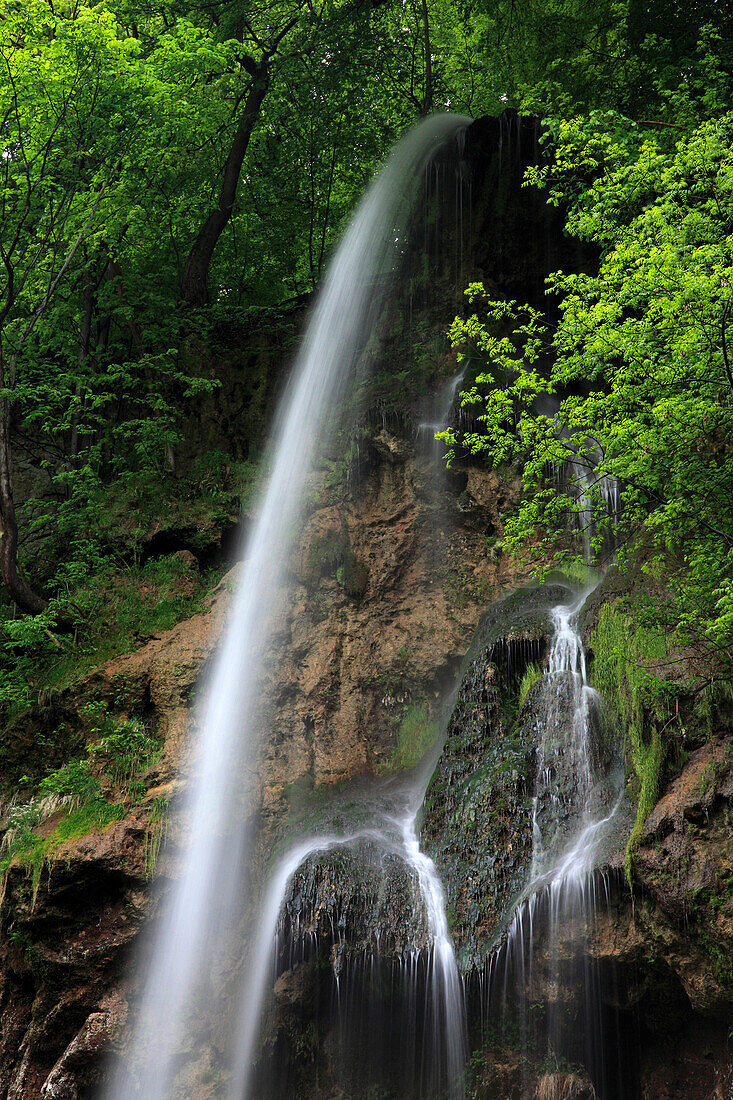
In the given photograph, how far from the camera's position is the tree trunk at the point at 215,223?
15.0 meters

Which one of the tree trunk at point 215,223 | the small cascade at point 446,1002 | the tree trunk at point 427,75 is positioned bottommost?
the small cascade at point 446,1002

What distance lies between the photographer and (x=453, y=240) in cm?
1352

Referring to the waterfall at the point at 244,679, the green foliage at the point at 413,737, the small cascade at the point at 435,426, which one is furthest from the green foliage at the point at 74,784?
the small cascade at the point at 435,426

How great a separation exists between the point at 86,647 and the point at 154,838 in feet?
11.5

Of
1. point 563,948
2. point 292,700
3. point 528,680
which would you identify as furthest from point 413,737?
point 563,948

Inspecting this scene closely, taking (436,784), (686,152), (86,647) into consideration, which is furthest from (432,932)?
(686,152)

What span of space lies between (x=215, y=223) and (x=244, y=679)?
30.4 ft

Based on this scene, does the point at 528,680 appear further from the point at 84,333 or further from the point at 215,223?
the point at 215,223

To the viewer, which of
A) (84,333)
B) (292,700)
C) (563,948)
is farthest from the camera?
(84,333)

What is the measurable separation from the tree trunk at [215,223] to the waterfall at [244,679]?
7.83ft

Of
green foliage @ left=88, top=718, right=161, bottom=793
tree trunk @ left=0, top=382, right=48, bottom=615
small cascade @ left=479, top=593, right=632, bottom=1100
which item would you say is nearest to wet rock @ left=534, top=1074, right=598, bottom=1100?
small cascade @ left=479, top=593, right=632, bottom=1100

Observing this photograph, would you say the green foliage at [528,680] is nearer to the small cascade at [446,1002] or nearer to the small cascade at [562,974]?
the small cascade at [562,974]

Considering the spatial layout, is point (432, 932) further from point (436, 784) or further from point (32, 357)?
point (32, 357)

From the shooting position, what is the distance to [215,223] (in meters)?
15.0
